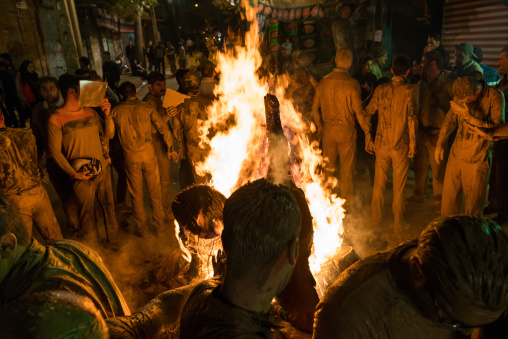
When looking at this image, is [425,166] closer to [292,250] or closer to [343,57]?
[343,57]

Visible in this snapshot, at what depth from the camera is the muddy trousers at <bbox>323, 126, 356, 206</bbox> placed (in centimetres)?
637

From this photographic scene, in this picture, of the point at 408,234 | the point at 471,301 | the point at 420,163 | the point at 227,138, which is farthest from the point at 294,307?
the point at 420,163

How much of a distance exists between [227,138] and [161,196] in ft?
5.35

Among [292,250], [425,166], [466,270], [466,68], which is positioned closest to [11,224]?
[292,250]

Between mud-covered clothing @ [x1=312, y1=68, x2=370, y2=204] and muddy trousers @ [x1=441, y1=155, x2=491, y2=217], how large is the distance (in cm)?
143

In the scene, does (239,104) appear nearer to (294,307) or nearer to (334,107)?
(334,107)

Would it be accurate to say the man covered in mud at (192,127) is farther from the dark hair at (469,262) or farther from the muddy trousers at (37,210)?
the dark hair at (469,262)

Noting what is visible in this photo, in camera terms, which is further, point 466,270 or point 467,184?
point 467,184

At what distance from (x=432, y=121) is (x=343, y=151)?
1.55 meters

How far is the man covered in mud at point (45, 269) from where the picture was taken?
1.81 m

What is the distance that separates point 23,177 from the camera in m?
4.37

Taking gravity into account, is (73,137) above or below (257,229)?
below

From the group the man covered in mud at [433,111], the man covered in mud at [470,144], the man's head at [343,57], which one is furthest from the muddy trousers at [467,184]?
the man's head at [343,57]

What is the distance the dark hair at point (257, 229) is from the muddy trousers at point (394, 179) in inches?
183
